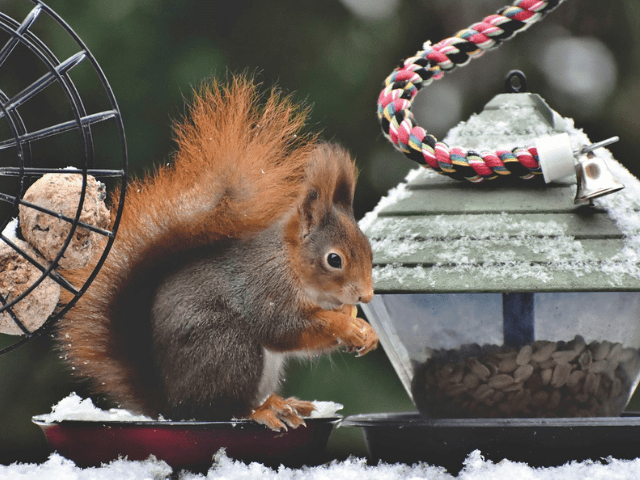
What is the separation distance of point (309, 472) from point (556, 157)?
48 centimetres

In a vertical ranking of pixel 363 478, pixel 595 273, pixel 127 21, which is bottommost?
pixel 363 478

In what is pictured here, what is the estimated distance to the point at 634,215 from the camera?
1.07 m

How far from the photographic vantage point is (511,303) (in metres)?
1.11

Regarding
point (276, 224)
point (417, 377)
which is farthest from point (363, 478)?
point (276, 224)

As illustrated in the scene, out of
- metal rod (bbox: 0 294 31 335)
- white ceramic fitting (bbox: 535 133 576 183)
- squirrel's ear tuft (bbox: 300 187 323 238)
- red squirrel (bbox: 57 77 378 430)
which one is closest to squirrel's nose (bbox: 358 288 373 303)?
red squirrel (bbox: 57 77 378 430)

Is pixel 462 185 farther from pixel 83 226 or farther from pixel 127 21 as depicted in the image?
pixel 127 21

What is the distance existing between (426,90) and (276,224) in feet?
3.96

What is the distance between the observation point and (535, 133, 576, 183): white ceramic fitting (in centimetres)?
105

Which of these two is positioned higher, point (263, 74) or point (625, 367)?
point (263, 74)

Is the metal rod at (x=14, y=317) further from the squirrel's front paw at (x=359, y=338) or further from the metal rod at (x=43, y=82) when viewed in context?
the squirrel's front paw at (x=359, y=338)

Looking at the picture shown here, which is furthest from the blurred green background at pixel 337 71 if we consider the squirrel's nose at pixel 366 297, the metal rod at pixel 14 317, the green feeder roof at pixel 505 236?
the metal rod at pixel 14 317

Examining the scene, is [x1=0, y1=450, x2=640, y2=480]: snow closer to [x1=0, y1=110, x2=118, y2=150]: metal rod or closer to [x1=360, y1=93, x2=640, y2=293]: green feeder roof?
[x1=360, y1=93, x2=640, y2=293]: green feeder roof

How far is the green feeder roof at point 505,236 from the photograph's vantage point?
3.29 ft

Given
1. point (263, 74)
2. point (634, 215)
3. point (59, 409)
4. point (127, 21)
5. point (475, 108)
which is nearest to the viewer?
point (634, 215)
